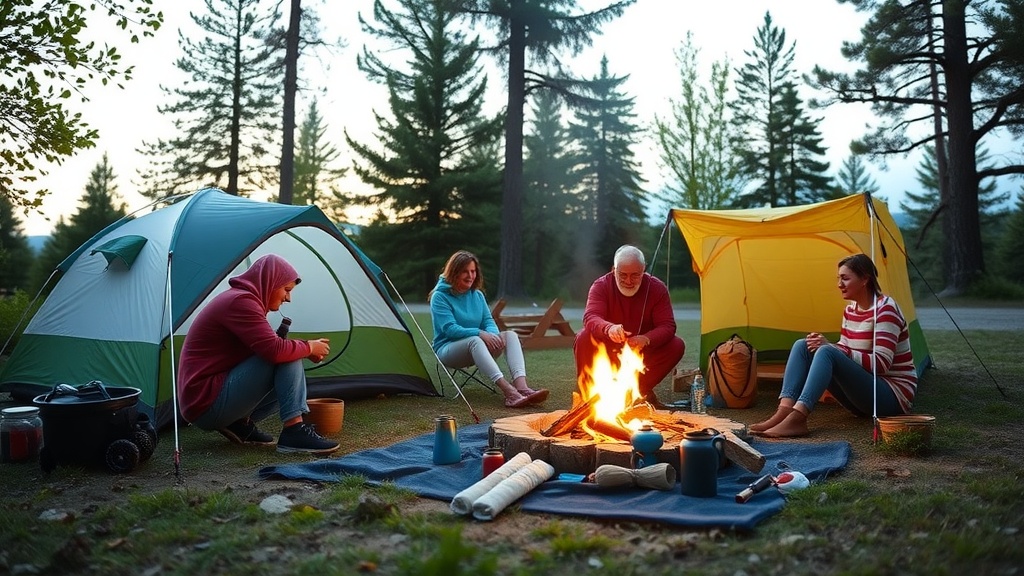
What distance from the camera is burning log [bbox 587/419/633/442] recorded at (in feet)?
11.8

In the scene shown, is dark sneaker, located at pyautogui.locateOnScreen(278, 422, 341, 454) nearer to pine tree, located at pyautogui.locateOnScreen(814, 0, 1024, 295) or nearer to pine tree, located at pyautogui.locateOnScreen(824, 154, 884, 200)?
pine tree, located at pyautogui.locateOnScreen(814, 0, 1024, 295)

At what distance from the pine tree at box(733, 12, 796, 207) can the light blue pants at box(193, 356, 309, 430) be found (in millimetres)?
23825

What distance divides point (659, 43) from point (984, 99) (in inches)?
315

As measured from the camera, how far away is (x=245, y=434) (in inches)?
165

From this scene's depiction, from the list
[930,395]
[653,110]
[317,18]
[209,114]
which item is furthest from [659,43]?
[930,395]

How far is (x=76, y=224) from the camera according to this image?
88.4ft

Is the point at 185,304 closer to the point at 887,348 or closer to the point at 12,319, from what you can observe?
the point at 887,348

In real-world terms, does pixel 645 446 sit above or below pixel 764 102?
below

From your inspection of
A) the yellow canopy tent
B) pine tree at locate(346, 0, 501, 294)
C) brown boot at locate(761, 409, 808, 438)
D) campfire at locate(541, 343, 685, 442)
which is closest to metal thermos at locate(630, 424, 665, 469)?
campfire at locate(541, 343, 685, 442)

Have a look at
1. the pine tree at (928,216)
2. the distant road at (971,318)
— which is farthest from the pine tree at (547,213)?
the pine tree at (928,216)

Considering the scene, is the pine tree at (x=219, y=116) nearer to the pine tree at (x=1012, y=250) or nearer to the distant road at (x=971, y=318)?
the distant road at (x=971, y=318)

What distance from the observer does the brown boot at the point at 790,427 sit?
420 cm

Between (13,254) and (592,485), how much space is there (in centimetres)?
3122

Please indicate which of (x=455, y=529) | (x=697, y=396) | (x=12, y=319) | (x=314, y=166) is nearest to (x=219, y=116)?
(x=314, y=166)
